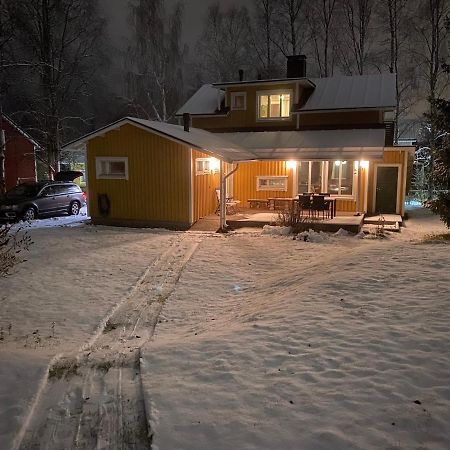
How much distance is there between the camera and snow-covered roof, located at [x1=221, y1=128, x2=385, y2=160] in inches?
644

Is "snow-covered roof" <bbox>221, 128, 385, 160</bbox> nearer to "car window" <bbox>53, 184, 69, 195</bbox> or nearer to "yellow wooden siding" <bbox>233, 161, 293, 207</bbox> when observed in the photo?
"yellow wooden siding" <bbox>233, 161, 293, 207</bbox>

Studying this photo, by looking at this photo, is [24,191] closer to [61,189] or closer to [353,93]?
[61,189]

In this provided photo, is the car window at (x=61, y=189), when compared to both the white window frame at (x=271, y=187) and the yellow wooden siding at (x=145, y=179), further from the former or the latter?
the white window frame at (x=271, y=187)

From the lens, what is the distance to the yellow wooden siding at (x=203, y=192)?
15.5 meters

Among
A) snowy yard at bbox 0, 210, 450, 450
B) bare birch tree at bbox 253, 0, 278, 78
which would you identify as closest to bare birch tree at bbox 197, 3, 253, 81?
bare birch tree at bbox 253, 0, 278, 78

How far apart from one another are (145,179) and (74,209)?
20.0 ft

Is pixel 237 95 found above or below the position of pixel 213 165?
above

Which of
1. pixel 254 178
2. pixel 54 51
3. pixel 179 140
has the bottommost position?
pixel 254 178

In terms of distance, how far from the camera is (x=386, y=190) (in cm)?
1847

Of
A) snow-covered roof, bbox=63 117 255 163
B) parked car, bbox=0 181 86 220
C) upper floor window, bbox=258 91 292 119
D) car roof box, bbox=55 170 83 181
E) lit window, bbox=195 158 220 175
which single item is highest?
upper floor window, bbox=258 91 292 119

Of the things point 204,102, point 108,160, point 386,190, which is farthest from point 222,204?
point 204,102

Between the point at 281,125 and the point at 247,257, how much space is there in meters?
10.8

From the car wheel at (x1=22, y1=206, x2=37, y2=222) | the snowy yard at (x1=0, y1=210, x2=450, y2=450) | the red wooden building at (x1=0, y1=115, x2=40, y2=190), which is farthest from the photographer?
the red wooden building at (x1=0, y1=115, x2=40, y2=190)

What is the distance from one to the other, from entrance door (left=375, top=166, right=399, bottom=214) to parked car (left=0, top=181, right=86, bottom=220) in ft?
44.6
